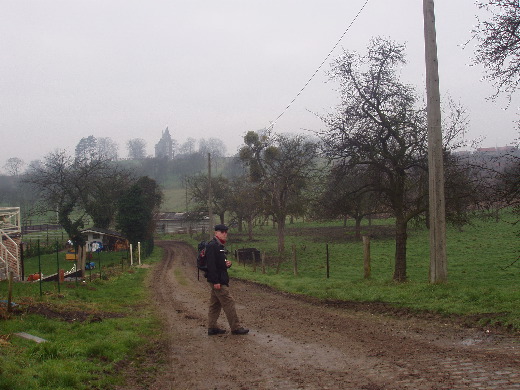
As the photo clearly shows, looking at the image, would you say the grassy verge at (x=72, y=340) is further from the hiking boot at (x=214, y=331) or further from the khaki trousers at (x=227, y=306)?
the khaki trousers at (x=227, y=306)

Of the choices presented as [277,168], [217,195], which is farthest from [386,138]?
[217,195]

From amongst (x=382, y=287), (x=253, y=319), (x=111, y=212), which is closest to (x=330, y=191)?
(x=382, y=287)

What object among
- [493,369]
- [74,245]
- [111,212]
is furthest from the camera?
[111,212]

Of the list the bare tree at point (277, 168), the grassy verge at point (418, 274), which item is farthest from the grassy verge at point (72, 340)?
the bare tree at point (277, 168)

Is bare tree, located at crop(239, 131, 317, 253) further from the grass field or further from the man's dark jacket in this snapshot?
the man's dark jacket

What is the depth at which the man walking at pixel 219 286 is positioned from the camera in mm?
8312

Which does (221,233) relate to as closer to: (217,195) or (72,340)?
(72,340)

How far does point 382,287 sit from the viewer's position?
13023 millimetres

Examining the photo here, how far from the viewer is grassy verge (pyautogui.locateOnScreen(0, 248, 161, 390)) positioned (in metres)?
5.55

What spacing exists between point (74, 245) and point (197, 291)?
33653 millimetres

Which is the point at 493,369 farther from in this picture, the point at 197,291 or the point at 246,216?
the point at 246,216

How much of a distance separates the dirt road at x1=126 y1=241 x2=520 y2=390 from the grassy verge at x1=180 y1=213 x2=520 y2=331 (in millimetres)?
Answer: 1029

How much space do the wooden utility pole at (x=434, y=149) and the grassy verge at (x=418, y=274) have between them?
647mm

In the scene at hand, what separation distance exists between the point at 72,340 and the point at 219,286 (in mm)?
2551
